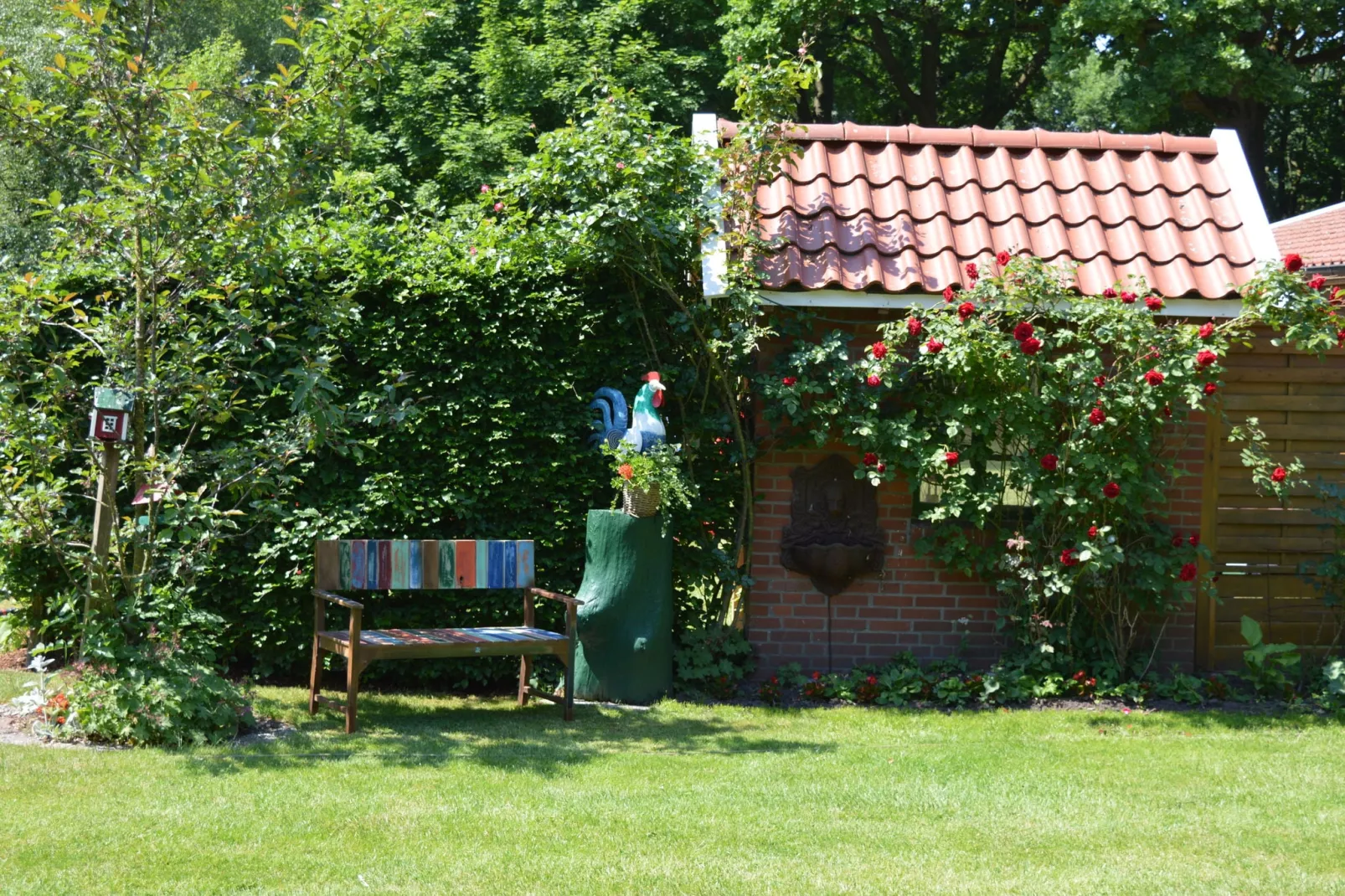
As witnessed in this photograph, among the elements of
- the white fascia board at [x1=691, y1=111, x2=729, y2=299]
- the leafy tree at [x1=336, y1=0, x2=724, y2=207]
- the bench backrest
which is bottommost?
the bench backrest

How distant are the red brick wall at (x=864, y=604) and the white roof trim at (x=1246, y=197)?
2.77m

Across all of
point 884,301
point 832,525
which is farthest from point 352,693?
point 884,301

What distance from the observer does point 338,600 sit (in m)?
6.33

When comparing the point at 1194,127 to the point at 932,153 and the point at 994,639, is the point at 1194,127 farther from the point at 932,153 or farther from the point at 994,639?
the point at 994,639

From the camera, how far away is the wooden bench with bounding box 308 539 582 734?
6.42 meters

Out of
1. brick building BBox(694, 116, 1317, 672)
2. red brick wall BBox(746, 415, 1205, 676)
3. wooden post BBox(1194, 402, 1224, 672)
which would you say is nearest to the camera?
brick building BBox(694, 116, 1317, 672)

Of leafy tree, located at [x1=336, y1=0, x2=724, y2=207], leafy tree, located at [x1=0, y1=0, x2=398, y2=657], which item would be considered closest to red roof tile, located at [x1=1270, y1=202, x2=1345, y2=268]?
leafy tree, located at [x1=336, y1=0, x2=724, y2=207]

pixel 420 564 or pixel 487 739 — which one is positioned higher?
pixel 420 564

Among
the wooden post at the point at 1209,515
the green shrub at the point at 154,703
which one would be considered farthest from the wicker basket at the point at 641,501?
the wooden post at the point at 1209,515

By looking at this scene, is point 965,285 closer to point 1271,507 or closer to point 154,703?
point 1271,507

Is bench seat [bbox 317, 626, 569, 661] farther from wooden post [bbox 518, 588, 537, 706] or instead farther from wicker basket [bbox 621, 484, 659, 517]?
wicker basket [bbox 621, 484, 659, 517]

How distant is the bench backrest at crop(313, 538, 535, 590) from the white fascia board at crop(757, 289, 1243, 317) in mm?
2174

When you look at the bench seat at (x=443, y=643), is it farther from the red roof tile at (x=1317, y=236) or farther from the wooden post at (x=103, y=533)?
the red roof tile at (x=1317, y=236)

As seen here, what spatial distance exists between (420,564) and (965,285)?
3.74 metres
